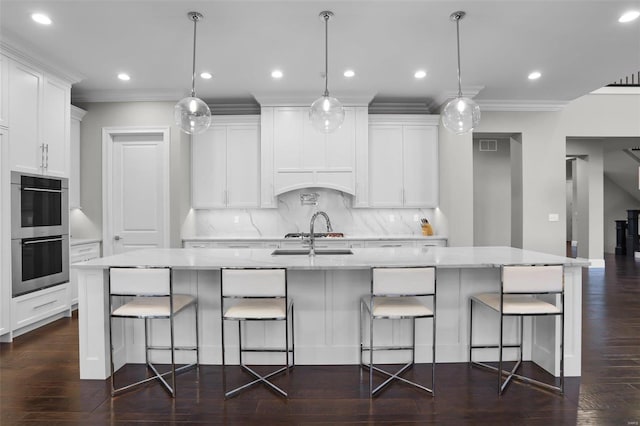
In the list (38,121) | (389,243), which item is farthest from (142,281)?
(389,243)

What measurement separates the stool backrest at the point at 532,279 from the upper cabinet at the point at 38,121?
4506 mm

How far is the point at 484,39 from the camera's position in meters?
3.71

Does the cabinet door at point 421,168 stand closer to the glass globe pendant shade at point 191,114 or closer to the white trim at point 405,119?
the white trim at point 405,119

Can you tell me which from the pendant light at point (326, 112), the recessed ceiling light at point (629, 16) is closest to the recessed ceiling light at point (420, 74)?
the pendant light at point (326, 112)

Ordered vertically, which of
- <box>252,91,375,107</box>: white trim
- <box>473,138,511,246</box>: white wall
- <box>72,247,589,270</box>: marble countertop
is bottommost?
<box>72,247,589,270</box>: marble countertop

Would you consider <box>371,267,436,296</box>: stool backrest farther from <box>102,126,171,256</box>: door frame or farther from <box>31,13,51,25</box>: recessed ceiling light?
<box>102,126,171,256</box>: door frame

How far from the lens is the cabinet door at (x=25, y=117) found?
151 inches

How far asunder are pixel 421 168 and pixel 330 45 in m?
2.43

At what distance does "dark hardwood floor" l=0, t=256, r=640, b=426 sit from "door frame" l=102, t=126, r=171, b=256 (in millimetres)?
2176

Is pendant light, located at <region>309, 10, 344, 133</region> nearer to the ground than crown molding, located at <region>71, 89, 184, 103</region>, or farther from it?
nearer to the ground

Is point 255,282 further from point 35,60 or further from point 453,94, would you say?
point 453,94

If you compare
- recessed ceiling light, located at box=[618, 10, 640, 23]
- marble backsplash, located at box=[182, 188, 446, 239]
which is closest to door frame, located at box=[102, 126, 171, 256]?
marble backsplash, located at box=[182, 188, 446, 239]

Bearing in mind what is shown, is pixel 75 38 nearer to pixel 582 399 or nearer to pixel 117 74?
pixel 117 74

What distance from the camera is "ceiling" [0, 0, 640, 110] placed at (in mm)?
3176
